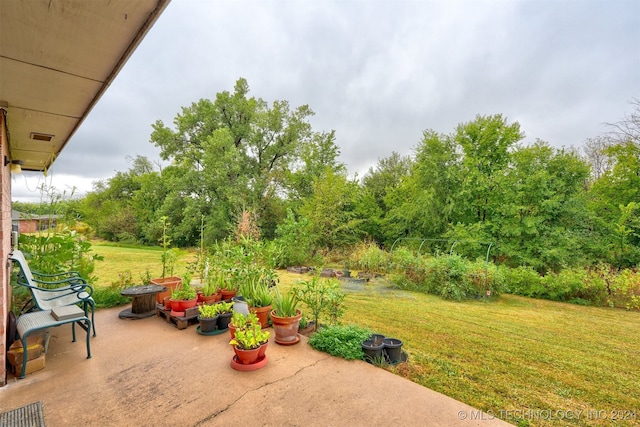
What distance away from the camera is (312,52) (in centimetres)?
884

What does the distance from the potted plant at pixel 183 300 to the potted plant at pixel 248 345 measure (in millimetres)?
1420

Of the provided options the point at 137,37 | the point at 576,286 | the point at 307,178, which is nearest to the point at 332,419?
the point at 137,37

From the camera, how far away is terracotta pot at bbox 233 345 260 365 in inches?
93.5

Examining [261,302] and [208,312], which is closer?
[208,312]

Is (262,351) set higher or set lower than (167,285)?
lower

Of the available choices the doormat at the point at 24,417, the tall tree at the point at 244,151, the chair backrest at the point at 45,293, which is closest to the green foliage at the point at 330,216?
the tall tree at the point at 244,151

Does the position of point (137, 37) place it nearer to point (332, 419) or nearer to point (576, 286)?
point (332, 419)

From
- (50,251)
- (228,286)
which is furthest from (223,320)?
(50,251)

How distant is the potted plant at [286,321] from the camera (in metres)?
2.90

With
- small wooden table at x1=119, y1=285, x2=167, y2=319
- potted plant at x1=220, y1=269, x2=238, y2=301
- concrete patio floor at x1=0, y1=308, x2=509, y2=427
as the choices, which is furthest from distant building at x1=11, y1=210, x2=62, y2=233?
potted plant at x1=220, y1=269, x2=238, y2=301

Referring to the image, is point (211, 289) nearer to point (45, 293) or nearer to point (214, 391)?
point (45, 293)

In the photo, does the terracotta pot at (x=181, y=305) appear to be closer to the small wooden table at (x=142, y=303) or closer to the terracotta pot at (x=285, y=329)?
the small wooden table at (x=142, y=303)

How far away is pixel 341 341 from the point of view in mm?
2789

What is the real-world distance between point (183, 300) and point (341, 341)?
2146mm
